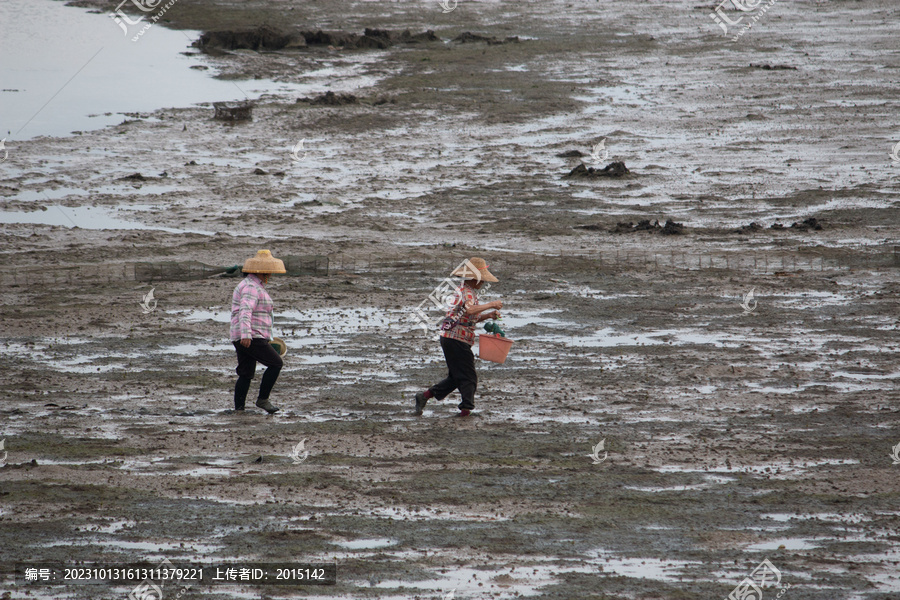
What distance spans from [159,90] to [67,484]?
2567 cm

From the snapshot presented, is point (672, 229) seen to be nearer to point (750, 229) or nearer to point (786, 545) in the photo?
point (750, 229)

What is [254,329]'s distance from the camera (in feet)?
33.3

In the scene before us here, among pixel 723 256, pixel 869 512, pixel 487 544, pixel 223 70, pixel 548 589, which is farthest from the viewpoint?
pixel 223 70

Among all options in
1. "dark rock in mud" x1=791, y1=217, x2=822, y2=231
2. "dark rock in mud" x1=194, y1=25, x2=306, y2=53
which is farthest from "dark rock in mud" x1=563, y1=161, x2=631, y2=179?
"dark rock in mud" x1=194, y1=25, x2=306, y2=53

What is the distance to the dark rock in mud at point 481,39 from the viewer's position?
37.7 meters

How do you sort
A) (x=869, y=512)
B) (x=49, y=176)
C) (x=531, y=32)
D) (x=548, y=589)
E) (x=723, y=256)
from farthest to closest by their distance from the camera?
(x=531, y=32), (x=49, y=176), (x=723, y=256), (x=869, y=512), (x=548, y=589)

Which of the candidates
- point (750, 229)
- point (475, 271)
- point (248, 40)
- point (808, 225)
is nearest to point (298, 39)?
point (248, 40)

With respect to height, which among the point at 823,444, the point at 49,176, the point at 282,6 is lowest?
the point at 823,444

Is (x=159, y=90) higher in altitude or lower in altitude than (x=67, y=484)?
higher

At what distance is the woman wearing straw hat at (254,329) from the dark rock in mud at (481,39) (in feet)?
94.8

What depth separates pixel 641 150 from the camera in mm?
24766

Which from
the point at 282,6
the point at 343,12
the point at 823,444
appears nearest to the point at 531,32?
the point at 343,12

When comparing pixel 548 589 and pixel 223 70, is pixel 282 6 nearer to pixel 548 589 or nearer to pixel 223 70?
pixel 223 70

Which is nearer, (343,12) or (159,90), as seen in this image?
(159,90)
